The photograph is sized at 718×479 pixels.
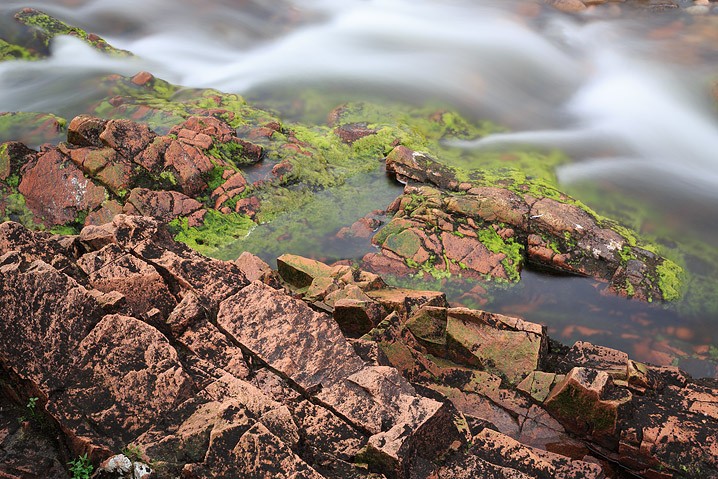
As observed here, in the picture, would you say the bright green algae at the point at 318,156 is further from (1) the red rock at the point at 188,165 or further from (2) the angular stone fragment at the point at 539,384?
(2) the angular stone fragment at the point at 539,384

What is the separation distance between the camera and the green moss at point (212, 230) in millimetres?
9562

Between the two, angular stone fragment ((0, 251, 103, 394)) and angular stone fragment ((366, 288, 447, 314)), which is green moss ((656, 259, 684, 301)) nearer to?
angular stone fragment ((366, 288, 447, 314))

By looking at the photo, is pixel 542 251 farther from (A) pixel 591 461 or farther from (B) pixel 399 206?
(A) pixel 591 461

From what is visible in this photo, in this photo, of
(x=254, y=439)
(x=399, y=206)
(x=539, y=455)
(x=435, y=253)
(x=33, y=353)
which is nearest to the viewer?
(x=254, y=439)

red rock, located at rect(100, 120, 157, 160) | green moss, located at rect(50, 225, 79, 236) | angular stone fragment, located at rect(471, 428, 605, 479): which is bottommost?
green moss, located at rect(50, 225, 79, 236)

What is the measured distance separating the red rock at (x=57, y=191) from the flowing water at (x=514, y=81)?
2.86 m

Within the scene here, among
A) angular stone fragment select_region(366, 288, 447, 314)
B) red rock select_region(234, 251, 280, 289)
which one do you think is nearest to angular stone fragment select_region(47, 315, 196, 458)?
angular stone fragment select_region(366, 288, 447, 314)

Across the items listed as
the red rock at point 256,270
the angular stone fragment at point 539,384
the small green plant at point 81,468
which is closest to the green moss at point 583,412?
the angular stone fragment at point 539,384

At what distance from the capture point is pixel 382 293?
784cm

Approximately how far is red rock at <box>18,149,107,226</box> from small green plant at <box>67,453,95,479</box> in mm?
5837

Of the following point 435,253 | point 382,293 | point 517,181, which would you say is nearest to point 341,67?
point 517,181

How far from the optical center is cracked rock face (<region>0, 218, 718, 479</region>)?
14.8ft

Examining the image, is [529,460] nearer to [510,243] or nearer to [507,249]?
[507,249]

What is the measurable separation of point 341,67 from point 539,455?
11.9 metres
